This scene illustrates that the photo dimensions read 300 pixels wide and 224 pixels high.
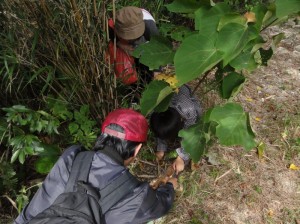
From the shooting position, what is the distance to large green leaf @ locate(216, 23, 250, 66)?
91cm

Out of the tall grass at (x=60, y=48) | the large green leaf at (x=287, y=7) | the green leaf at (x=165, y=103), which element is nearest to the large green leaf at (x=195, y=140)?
the green leaf at (x=165, y=103)

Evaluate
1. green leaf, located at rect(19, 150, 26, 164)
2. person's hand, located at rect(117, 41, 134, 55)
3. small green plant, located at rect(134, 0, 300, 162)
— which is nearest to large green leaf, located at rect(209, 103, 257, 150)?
small green plant, located at rect(134, 0, 300, 162)

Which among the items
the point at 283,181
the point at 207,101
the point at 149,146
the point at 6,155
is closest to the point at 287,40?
the point at 207,101

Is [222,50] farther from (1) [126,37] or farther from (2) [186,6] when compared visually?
(1) [126,37]

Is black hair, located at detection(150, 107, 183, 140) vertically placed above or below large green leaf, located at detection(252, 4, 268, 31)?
below

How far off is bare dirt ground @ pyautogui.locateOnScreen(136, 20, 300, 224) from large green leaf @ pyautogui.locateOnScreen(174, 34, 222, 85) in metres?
1.68

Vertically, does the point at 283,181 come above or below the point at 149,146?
below

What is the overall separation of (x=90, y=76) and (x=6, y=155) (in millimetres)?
837

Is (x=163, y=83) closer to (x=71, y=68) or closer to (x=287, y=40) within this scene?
(x=71, y=68)

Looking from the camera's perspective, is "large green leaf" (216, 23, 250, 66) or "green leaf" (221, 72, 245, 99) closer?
"large green leaf" (216, 23, 250, 66)

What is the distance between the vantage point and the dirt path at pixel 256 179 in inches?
95.0

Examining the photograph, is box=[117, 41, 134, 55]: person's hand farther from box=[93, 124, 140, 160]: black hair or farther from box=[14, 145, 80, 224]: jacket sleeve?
box=[14, 145, 80, 224]: jacket sleeve

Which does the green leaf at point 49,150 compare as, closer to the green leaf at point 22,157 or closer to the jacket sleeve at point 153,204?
the green leaf at point 22,157

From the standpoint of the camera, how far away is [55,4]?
1926 millimetres
